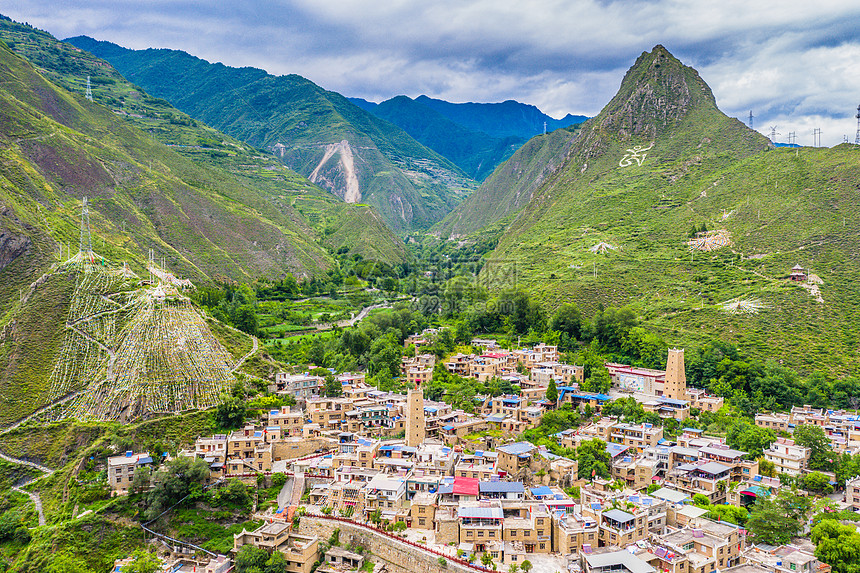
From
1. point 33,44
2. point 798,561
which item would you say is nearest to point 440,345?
point 798,561

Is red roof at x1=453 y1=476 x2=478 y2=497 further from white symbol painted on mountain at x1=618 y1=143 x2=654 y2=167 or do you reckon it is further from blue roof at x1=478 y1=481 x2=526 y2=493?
white symbol painted on mountain at x1=618 y1=143 x2=654 y2=167

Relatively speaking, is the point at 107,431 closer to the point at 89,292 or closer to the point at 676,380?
the point at 89,292

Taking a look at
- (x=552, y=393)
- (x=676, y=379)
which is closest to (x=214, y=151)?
(x=552, y=393)

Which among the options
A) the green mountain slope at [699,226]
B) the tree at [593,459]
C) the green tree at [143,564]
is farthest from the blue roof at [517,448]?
the green mountain slope at [699,226]

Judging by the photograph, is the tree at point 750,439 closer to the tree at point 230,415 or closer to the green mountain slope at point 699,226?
the green mountain slope at point 699,226

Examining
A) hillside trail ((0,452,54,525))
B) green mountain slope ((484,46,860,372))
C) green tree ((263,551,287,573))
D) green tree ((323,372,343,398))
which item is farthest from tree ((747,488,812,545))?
hillside trail ((0,452,54,525))

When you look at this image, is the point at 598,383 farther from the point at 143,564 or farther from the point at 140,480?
the point at 143,564
